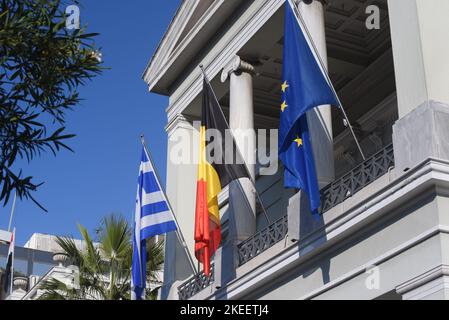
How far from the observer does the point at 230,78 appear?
1822 cm

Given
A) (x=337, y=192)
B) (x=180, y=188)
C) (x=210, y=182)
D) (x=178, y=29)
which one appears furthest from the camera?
(x=178, y=29)

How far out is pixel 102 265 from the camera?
67.5ft

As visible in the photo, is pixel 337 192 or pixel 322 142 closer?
pixel 337 192

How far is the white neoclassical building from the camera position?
11.6 m

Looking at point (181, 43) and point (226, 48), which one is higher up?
point (181, 43)

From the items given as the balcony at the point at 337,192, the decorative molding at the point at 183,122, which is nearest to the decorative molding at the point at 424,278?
the balcony at the point at 337,192

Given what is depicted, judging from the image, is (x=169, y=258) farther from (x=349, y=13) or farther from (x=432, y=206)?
(x=432, y=206)

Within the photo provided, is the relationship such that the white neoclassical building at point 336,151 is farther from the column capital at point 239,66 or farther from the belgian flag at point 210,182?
the belgian flag at point 210,182

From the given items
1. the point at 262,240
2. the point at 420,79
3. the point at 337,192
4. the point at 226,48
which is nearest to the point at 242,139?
the point at 226,48

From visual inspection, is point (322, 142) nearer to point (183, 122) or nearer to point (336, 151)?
point (336, 151)

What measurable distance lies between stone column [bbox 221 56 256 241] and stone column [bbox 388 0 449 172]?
15.5ft

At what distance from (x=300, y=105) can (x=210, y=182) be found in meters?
3.40

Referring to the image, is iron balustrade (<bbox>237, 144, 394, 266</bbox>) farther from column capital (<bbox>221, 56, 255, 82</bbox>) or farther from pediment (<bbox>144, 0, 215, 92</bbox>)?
pediment (<bbox>144, 0, 215, 92</bbox>)

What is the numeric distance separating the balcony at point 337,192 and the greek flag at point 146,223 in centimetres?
140
